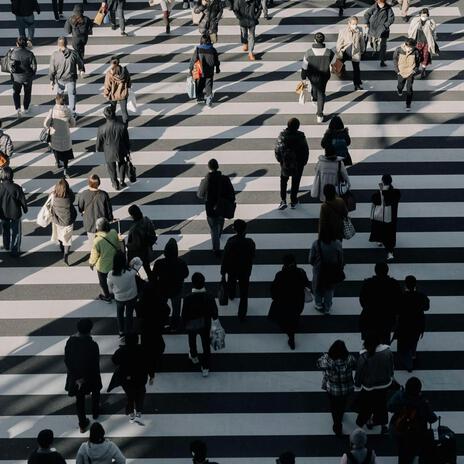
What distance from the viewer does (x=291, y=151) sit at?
55.0 feet

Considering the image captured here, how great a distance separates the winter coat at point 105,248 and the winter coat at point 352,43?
24.4 ft

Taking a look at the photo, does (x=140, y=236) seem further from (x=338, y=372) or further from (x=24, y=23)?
(x=24, y=23)

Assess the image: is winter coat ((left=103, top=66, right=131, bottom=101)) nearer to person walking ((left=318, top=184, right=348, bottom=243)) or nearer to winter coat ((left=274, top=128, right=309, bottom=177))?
winter coat ((left=274, top=128, right=309, bottom=177))

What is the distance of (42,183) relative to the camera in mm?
18438

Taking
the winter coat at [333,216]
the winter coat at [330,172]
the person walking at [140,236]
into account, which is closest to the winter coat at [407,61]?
the winter coat at [330,172]

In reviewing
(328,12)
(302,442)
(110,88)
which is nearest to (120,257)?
(302,442)

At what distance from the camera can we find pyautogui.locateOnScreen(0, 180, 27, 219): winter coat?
16094mm

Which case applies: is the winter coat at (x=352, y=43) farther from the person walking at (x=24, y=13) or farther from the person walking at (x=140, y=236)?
the person walking at (x=140, y=236)

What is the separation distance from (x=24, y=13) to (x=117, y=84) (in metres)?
3.88

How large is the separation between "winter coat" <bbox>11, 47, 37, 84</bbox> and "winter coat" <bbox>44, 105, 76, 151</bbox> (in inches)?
76.6

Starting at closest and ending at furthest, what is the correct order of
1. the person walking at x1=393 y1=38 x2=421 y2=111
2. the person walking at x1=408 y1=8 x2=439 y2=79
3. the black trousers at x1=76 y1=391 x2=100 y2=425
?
the black trousers at x1=76 y1=391 x2=100 y2=425, the person walking at x1=393 y1=38 x2=421 y2=111, the person walking at x1=408 y1=8 x2=439 y2=79

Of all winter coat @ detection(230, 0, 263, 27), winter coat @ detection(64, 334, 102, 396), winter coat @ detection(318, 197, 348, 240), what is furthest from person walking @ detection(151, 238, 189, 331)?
winter coat @ detection(230, 0, 263, 27)

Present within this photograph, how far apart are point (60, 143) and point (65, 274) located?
2.81m

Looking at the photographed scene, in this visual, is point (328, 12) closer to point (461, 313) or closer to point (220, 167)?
point (220, 167)
